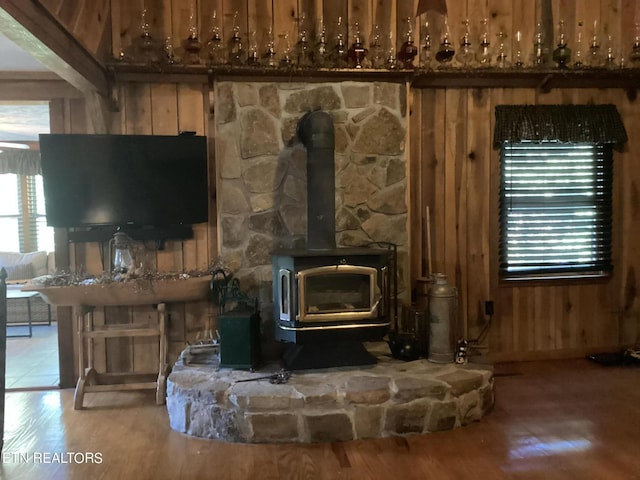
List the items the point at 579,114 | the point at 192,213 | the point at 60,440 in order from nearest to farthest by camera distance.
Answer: the point at 60,440 < the point at 192,213 < the point at 579,114

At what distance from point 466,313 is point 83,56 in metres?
3.22

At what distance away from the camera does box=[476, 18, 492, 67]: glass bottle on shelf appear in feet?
12.9

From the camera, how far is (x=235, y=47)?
12.2 feet

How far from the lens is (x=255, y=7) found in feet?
12.4

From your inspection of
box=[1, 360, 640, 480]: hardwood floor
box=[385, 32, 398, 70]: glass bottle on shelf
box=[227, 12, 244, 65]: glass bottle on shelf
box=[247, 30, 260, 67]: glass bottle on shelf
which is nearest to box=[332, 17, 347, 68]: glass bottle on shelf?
box=[385, 32, 398, 70]: glass bottle on shelf

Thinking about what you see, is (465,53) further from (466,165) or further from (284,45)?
(284,45)

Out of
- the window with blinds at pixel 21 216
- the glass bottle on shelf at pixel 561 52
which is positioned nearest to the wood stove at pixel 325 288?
the glass bottle on shelf at pixel 561 52

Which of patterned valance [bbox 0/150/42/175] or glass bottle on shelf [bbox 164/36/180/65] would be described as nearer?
glass bottle on shelf [bbox 164/36/180/65]

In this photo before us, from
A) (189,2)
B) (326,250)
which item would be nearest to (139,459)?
(326,250)

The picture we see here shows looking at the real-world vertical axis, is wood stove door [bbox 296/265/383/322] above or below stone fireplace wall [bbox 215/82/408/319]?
below

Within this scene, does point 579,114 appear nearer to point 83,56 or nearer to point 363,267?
point 363,267

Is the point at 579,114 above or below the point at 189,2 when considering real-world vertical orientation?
below

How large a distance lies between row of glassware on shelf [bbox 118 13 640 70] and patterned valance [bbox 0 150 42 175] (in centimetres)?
440

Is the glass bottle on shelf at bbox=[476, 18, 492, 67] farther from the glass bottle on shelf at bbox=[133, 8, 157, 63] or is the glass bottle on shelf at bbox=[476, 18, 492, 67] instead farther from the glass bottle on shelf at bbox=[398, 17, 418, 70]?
the glass bottle on shelf at bbox=[133, 8, 157, 63]
